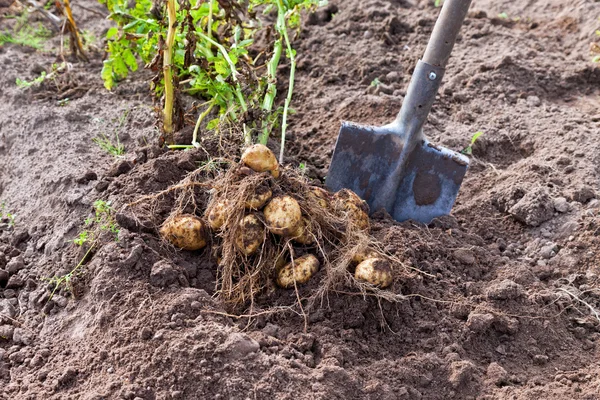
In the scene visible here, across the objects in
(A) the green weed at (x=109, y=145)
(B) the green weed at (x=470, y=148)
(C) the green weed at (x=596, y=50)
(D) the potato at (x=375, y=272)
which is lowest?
(A) the green weed at (x=109, y=145)

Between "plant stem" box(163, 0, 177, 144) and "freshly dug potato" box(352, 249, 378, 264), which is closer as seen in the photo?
"freshly dug potato" box(352, 249, 378, 264)

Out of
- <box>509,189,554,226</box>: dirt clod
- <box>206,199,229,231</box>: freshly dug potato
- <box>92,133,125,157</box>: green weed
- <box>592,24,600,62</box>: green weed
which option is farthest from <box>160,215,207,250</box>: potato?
<box>592,24,600,62</box>: green weed

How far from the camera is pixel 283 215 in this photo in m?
2.06

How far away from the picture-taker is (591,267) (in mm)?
2316

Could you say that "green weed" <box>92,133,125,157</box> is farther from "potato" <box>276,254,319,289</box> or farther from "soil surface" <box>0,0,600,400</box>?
"potato" <box>276,254,319,289</box>

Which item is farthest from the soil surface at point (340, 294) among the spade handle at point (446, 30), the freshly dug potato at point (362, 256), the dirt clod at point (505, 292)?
the spade handle at point (446, 30)

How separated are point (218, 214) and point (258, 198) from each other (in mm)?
148

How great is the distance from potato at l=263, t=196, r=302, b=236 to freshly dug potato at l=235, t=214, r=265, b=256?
4cm

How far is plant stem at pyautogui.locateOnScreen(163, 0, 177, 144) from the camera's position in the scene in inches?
93.1

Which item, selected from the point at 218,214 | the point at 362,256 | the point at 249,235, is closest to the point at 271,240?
the point at 249,235

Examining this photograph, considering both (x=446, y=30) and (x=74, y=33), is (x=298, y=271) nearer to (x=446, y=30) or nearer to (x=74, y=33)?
(x=446, y=30)

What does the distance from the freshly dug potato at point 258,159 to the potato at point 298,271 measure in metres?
0.32

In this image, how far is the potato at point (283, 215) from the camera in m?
2.05

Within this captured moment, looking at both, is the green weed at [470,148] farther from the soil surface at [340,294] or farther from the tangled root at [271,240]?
the tangled root at [271,240]
